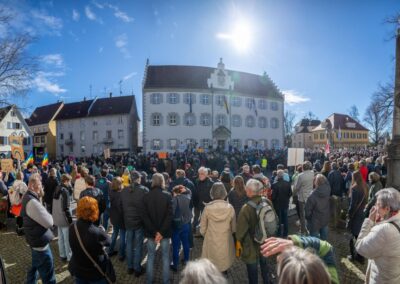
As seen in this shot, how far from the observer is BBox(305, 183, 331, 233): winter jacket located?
18.7 ft

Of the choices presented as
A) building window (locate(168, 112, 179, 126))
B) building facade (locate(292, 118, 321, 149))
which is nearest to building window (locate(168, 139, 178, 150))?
building window (locate(168, 112, 179, 126))

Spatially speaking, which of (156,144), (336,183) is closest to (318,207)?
(336,183)

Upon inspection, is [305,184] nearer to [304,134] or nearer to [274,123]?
[274,123]

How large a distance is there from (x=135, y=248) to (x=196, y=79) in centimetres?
3779

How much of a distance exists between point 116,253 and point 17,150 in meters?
8.10

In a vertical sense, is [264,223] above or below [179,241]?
above

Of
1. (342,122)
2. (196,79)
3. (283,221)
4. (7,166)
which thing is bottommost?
(283,221)

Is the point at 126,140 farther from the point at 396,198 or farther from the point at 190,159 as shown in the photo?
the point at 396,198

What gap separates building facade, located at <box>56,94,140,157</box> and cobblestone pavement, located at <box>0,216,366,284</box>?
36.1m

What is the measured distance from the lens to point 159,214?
4.85 metres

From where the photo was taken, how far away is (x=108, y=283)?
3.68 m

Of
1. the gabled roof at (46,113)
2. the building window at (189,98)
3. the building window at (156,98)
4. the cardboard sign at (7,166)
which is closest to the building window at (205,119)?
the building window at (189,98)

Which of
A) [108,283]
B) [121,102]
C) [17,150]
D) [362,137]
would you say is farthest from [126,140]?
[362,137]

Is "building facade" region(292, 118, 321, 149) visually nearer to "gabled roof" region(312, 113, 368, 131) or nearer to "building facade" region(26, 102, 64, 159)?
"gabled roof" region(312, 113, 368, 131)
